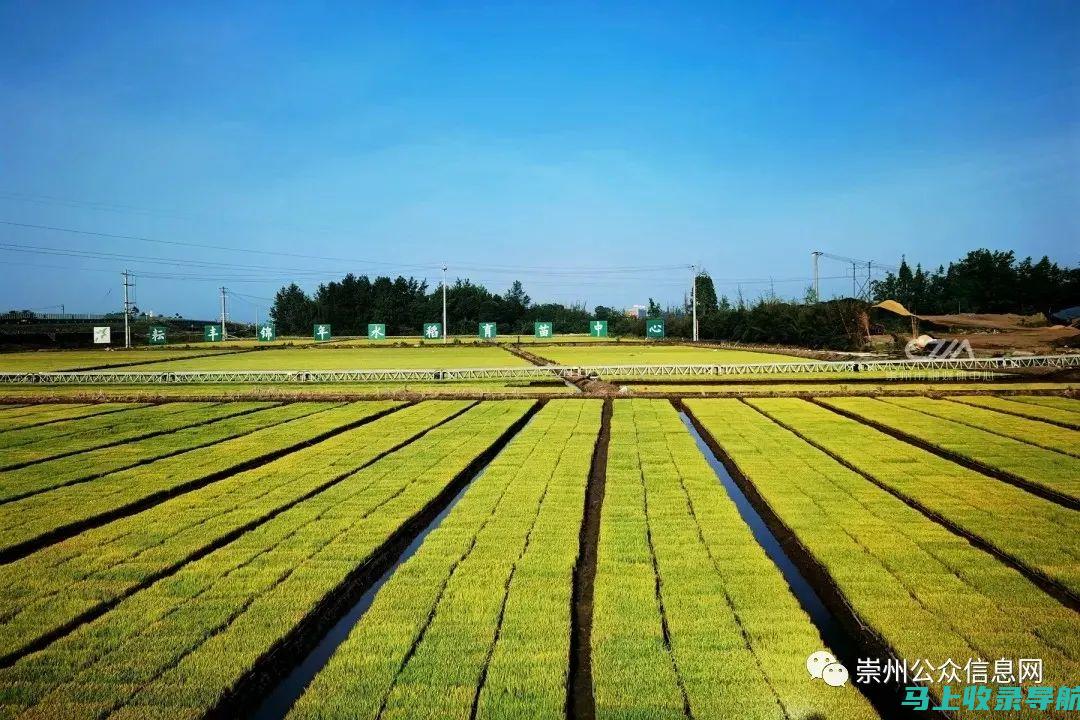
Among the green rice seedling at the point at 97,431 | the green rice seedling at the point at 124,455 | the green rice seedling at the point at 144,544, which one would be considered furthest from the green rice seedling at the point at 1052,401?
the green rice seedling at the point at 97,431

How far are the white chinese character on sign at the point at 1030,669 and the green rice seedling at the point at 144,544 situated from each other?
333 inches

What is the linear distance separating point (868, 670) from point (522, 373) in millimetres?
28901

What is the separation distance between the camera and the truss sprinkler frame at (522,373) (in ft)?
104

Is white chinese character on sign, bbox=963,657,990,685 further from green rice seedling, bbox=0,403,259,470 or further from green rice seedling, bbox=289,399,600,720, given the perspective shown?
green rice seedling, bbox=0,403,259,470

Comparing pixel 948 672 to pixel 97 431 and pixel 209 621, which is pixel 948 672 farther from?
pixel 97 431

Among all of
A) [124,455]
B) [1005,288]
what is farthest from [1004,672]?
[1005,288]

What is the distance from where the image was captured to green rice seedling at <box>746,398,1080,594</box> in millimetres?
8492

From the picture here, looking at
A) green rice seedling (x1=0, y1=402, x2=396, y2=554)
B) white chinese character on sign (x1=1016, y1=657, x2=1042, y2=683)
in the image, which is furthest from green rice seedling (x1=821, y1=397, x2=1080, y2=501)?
green rice seedling (x1=0, y1=402, x2=396, y2=554)

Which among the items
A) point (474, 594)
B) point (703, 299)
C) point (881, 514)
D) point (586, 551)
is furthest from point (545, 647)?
point (703, 299)

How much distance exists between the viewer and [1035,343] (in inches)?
1335

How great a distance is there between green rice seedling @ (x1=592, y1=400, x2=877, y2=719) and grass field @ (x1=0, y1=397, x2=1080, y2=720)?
3cm

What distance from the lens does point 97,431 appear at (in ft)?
61.2

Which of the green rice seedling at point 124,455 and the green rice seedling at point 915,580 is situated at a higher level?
the green rice seedling at point 124,455

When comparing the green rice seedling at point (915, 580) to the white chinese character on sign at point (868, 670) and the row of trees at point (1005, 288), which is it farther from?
the row of trees at point (1005, 288)
